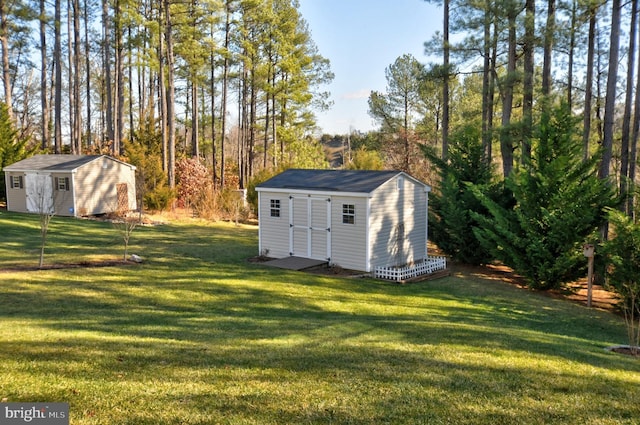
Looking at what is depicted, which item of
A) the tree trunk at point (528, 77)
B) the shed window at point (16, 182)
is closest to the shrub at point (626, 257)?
the tree trunk at point (528, 77)

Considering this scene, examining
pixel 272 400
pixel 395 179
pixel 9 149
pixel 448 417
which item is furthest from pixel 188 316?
pixel 9 149

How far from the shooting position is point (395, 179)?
49.0 ft

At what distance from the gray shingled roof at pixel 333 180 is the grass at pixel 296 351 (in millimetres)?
2946

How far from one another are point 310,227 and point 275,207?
5.01 ft

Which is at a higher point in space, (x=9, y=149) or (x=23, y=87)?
(x=23, y=87)

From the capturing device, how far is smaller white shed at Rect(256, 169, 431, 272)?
1427 cm

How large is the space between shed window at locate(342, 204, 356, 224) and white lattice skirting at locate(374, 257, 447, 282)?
157 centimetres

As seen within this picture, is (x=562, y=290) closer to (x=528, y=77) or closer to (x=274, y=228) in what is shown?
(x=528, y=77)

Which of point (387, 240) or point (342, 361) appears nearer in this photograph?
point (342, 361)

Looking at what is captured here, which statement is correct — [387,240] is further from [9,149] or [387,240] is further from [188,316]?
[9,149]

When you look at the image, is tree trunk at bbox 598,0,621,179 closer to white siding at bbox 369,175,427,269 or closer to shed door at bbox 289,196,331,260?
white siding at bbox 369,175,427,269

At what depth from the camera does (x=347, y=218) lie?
1451 centimetres

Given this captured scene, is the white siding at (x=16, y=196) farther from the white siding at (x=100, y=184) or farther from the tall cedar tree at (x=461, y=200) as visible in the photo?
the tall cedar tree at (x=461, y=200)

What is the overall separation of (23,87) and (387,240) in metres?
41.8
